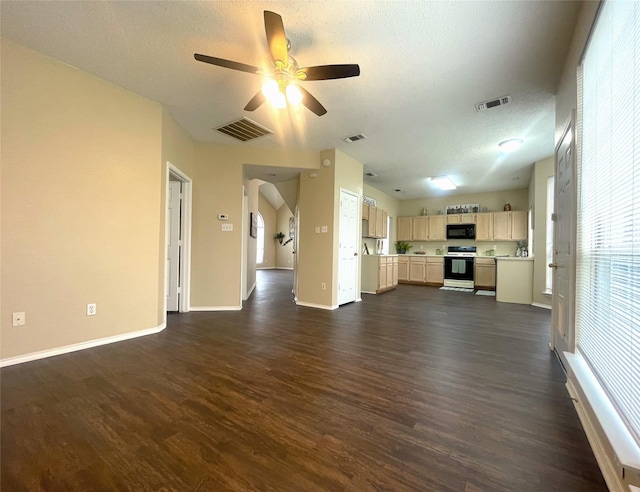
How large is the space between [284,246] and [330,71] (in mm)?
11110

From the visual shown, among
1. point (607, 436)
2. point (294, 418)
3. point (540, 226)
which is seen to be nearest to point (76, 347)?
point (294, 418)

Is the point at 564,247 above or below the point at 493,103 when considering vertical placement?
below

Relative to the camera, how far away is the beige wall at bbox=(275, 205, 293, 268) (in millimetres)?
12758

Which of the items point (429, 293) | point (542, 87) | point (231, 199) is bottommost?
point (429, 293)

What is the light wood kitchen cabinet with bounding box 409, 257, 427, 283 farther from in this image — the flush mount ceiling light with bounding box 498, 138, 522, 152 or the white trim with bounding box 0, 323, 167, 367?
the white trim with bounding box 0, 323, 167, 367

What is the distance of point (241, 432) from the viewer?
1411 mm

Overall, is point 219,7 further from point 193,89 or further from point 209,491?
point 209,491

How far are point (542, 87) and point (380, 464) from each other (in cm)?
361

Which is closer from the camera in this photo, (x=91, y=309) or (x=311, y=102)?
(x=311, y=102)

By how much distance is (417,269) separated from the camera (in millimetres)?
7723

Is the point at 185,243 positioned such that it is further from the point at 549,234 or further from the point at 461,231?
the point at 461,231

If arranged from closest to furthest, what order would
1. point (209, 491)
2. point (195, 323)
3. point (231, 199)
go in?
point (209, 491) → point (195, 323) → point (231, 199)

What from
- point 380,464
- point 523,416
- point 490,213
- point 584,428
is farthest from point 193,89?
point 490,213

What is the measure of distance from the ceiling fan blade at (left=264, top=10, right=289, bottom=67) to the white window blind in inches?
69.3
